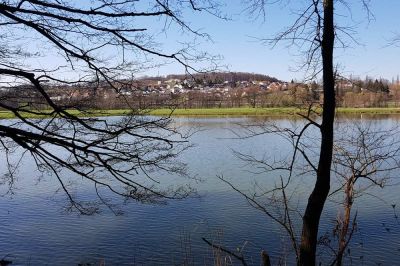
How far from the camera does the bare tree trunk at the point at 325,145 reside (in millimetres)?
4277

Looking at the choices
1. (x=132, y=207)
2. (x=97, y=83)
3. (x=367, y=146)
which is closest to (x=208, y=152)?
(x=132, y=207)

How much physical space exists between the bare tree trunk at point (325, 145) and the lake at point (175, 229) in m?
3.86

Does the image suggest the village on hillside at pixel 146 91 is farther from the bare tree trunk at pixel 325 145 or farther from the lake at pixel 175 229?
the lake at pixel 175 229

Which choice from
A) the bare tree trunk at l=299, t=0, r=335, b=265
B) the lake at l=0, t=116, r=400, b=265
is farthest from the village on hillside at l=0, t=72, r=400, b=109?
the lake at l=0, t=116, r=400, b=265

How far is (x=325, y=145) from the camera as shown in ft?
14.2

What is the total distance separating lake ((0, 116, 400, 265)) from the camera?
32.3ft

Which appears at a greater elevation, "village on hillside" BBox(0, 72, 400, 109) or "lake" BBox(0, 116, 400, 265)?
"village on hillside" BBox(0, 72, 400, 109)

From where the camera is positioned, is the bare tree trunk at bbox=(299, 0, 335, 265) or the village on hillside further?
the village on hillside

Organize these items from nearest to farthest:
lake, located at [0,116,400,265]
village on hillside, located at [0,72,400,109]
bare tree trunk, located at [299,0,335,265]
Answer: bare tree trunk, located at [299,0,335,265] < village on hillside, located at [0,72,400,109] < lake, located at [0,116,400,265]

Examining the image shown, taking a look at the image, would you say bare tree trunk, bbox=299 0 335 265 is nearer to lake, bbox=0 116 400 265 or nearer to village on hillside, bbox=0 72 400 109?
village on hillside, bbox=0 72 400 109

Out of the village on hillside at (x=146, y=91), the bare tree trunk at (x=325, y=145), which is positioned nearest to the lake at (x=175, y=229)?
the village on hillside at (x=146, y=91)

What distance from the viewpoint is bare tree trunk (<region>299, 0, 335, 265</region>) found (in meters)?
4.28

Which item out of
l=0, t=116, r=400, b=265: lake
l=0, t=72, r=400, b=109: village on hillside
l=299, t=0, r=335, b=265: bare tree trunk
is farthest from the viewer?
l=0, t=116, r=400, b=265: lake

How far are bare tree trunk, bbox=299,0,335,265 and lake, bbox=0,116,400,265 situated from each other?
3.86 meters
